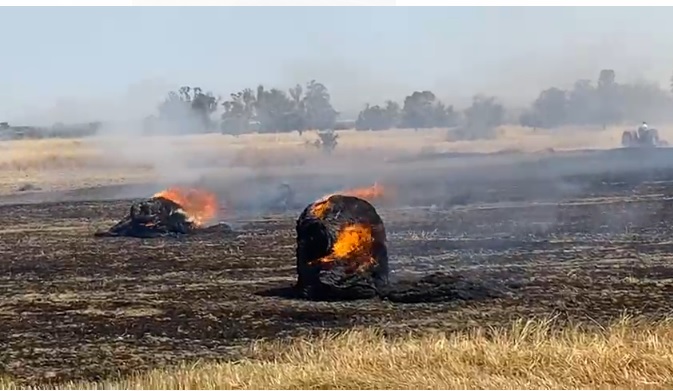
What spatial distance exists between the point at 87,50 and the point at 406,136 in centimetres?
205

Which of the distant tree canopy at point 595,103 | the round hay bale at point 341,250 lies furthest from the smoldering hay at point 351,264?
the distant tree canopy at point 595,103

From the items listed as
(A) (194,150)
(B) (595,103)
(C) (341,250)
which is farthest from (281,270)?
(B) (595,103)

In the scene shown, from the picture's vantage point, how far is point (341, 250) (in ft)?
21.0

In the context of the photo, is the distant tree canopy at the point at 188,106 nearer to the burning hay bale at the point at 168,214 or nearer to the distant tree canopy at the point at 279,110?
the distant tree canopy at the point at 279,110

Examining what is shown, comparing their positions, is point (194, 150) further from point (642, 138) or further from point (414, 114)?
point (642, 138)

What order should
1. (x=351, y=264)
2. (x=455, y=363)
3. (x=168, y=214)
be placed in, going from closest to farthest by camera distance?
(x=455, y=363)
(x=351, y=264)
(x=168, y=214)

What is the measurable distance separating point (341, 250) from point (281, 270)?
39 centimetres

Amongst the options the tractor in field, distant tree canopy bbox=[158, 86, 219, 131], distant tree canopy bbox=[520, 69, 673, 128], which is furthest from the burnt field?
distant tree canopy bbox=[158, 86, 219, 131]

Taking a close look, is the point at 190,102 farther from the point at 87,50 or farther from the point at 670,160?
the point at 670,160

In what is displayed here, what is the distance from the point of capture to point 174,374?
575cm

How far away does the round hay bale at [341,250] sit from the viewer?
630 cm

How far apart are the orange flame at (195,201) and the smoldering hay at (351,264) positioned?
2.02 ft

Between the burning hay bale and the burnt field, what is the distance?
3.3 inches

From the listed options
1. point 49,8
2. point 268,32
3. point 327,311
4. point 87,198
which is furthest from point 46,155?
point 327,311
